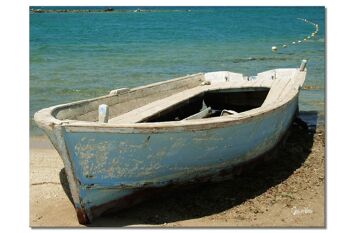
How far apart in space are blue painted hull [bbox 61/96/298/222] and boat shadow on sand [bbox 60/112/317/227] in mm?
137

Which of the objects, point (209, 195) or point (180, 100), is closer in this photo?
point (209, 195)

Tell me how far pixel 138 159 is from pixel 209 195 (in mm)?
980

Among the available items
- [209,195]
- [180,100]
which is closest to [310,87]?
[180,100]

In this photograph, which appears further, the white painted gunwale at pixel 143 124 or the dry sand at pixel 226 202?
the dry sand at pixel 226 202

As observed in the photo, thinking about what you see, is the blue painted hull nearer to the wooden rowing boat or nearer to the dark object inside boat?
the wooden rowing boat

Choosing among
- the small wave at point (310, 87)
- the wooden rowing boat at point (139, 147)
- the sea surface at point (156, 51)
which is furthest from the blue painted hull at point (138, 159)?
the small wave at point (310, 87)

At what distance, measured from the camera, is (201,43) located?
58.7 feet

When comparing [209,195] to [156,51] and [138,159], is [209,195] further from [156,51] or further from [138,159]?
[156,51]

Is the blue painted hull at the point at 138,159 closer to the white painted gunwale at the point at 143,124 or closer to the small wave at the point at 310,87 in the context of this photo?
the white painted gunwale at the point at 143,124

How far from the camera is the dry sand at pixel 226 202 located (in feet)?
12.8

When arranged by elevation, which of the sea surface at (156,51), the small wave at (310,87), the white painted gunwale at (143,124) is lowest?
the white painted gunwale at (143,124)

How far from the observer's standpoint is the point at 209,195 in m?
4.29

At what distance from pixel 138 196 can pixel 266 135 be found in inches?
59.5

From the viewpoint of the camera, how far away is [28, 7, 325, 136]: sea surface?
9.37 m
